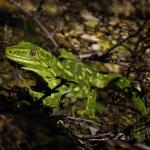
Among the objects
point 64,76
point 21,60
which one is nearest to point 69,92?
point 64,76

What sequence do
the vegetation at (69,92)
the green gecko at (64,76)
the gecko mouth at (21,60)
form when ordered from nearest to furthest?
the vegetation at (69,92) → the gecko mouth at (21,60) → the green gecko at (64,76)

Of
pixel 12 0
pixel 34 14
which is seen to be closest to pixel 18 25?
pixel 34 14

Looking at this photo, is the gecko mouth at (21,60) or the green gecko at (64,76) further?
the green gecko at (64,76)

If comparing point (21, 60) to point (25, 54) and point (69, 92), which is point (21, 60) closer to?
point (25, 54)

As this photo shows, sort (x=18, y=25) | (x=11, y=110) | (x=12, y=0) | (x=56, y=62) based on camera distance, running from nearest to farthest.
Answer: (x=11, y=110), (x=56, y=62), (x=12, y=0), (x=18, y=25)

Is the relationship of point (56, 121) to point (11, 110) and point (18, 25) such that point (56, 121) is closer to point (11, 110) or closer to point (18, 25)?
point (11, 110)

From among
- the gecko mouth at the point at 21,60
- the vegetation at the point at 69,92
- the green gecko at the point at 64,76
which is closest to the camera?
the vegetation at the point at 69,92
